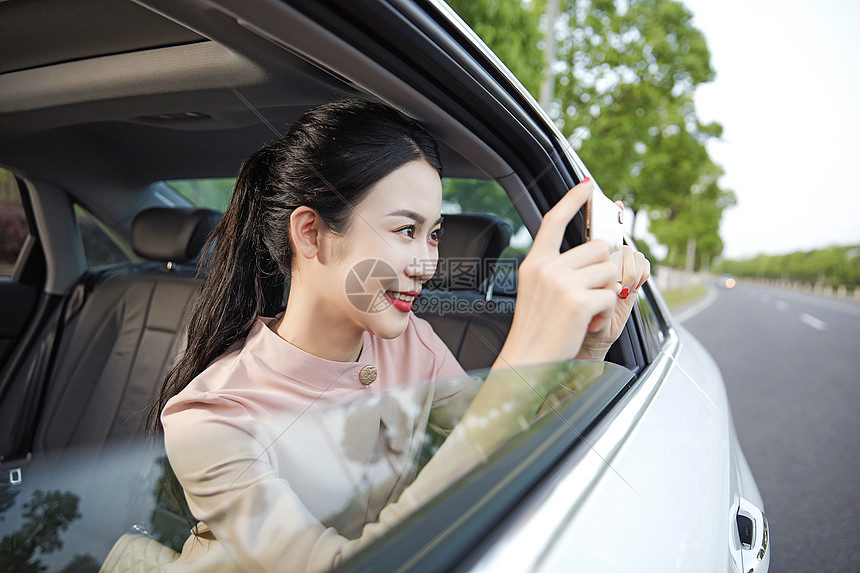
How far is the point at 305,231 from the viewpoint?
40.2 inches

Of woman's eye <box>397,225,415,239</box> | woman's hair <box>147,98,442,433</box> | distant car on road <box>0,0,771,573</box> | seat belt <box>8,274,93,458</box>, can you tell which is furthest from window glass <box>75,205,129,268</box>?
woman's eye <box>397,225,415,239</box>

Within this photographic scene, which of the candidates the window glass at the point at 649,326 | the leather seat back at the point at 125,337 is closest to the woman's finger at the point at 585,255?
the window glass at the point at 649,326

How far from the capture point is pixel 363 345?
1.12 m

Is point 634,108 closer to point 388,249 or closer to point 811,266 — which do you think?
point 388,249

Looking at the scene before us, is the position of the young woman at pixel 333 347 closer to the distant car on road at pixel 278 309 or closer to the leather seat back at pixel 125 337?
the distant car on road at pixel 278 309

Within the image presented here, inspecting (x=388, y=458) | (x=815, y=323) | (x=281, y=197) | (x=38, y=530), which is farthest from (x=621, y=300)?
(x=815, y=323)

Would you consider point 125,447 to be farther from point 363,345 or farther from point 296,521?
point 296,521

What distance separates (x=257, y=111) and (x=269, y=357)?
2.57 feet

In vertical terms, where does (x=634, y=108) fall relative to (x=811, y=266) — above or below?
above

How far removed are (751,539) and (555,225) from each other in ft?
3.43

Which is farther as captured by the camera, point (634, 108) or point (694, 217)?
point (694, 217)

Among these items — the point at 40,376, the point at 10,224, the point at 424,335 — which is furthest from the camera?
the point at 10,224

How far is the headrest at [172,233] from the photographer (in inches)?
77.8

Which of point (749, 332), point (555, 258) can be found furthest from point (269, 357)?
point (749, 332)
